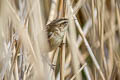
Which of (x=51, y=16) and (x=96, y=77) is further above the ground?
(x=51, y=16)

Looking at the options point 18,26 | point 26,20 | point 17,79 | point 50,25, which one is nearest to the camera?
point 18,26

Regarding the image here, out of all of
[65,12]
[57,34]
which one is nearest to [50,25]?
[57,34]

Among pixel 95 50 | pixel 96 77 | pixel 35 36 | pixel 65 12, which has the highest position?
pixel 65 12

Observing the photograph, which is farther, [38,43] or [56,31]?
[56,31]

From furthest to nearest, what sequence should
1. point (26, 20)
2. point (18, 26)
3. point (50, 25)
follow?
point (50, 25) < point (26, 20) < point (18, 26)

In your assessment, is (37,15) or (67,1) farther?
(67,1)

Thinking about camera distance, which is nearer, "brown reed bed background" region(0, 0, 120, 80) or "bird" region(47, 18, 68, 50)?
"brown reed bed background" region(0, 0, 120, 80)

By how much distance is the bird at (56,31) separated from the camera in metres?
1.67

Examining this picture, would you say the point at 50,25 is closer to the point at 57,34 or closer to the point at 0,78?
the point at 57,34

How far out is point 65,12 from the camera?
163cm

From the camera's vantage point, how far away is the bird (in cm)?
167

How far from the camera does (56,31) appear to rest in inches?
71.8

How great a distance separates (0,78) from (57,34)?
1.70 feet

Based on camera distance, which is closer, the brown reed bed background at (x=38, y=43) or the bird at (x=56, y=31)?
the brown reed bed background at (x=38, y=43)
